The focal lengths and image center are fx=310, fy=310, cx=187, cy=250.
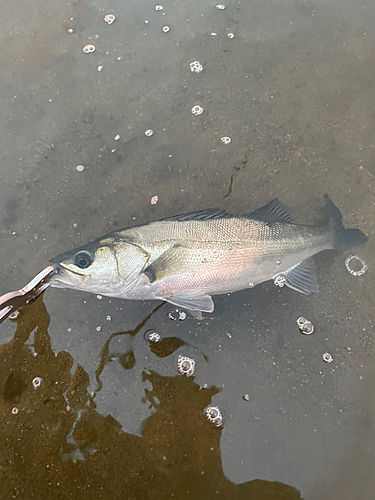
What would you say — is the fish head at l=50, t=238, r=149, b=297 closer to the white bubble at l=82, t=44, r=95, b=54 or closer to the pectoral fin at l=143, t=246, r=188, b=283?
the pectoral fin at l=143, t=246, r=188, b=283

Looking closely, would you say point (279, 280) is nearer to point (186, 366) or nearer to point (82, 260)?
point (186, 366)

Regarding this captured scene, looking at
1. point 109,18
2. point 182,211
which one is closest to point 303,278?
point 182,211

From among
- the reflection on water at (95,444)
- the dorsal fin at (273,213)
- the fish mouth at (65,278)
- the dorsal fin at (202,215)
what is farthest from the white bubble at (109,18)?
the reflection on water at (95,444)

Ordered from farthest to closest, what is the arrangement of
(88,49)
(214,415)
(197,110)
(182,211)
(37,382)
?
(88,49), (197,110), (182,211), (37,382), (214,415)

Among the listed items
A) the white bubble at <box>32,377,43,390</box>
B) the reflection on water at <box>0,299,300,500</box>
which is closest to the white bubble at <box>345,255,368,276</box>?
the reflection on water at <box>0,299,300,500</box>

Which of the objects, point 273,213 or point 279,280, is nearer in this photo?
point 273,213

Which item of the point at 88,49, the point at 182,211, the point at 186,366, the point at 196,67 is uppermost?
the point at 88,49
